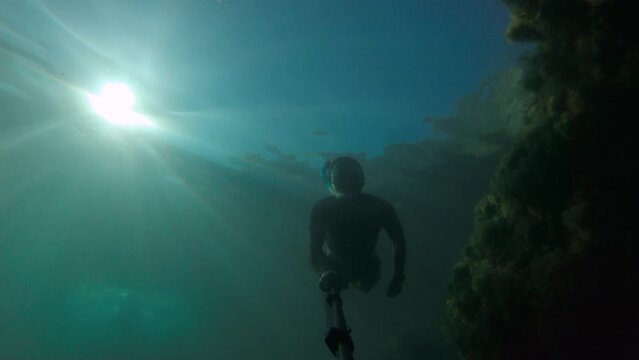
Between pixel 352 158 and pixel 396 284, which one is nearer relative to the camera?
pixel 352 158

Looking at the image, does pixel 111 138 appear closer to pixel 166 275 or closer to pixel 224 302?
pixel 166 275

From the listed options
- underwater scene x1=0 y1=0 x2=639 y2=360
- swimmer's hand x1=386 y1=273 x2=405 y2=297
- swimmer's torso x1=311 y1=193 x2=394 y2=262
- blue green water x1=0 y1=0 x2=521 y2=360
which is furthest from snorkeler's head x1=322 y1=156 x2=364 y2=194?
blue green water x1=0 y1=0 x2=521 y2=360

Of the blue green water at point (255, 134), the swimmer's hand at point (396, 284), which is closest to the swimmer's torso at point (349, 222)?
the swimmer's hand at point (396, 284)

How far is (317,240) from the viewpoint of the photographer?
6051mm

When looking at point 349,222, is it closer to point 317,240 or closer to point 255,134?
point 317,240

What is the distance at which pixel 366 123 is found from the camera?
17125 millimetres

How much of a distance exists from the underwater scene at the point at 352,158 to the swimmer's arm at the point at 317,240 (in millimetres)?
27

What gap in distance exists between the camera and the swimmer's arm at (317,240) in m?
5.90

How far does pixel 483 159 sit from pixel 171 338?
68.7 meters

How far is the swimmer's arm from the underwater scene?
3 centimetres

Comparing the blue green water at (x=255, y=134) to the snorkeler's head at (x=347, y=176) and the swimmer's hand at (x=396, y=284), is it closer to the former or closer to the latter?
the snorkeler's head at (x=347, y=176)

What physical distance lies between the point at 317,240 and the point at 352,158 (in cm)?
120

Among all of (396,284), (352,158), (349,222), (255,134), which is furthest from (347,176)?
(255,134)

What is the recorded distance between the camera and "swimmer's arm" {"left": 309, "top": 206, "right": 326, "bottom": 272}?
590 cm
